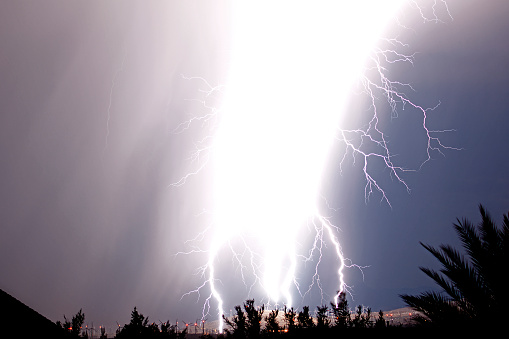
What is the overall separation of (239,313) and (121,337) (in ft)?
6.07

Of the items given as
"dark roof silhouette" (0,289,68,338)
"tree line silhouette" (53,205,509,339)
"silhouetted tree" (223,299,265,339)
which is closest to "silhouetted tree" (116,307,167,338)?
→ "tree line silhouette" (53,205,509,339)

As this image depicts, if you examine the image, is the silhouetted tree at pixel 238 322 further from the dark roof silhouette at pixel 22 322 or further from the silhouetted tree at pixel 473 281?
the dark roof silhouette at pixel 22 322

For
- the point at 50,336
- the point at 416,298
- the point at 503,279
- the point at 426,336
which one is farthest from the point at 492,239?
the point at 50,336

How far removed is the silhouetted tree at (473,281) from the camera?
4191 millimetres

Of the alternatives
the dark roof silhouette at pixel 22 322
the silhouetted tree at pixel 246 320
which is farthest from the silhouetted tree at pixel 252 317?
the dark roof silhouette at pixel 22 322

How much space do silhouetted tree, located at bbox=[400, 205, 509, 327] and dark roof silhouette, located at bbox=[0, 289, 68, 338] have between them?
12.8ft

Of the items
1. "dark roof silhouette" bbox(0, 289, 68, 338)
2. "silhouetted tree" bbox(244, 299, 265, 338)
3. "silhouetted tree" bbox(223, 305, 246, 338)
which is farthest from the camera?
"silhouetted tree" bbox(223, 305, 246, 338)

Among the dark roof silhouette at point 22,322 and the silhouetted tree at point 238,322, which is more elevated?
the dark roof silhouette at point 22,322

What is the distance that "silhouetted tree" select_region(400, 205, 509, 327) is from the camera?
419cm

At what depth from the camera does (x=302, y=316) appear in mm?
6285

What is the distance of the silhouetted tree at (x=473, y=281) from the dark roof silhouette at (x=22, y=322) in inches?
153

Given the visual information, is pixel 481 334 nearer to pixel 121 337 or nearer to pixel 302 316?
pixel 302 316

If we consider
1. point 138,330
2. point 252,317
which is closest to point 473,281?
point 252,317

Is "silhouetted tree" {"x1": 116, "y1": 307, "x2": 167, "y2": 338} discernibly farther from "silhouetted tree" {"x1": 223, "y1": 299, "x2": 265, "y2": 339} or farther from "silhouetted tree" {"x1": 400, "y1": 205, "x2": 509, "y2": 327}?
"silhouetted tree" {"x1": 400, "y1": 205, "x2": 509, "y2": 327}
